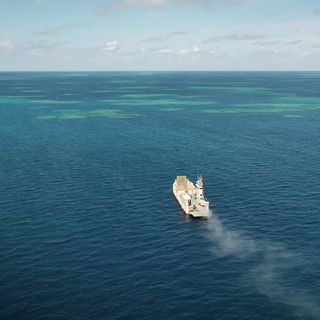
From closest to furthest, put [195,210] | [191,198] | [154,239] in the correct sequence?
[154,239]
[195,210]
[191,198]

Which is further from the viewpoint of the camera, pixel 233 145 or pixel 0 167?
pixel 233 145

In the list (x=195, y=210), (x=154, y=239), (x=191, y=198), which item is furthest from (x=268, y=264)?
(x=191, y=198)

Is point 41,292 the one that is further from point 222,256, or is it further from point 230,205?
point 230,205

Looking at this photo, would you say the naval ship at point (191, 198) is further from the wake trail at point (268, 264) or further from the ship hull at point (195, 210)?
the wake trail at point (268, 264)

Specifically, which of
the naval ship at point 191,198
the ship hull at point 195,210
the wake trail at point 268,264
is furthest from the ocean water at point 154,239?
the naval ship at point 191,198

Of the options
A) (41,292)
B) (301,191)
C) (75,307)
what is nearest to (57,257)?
(41,292)

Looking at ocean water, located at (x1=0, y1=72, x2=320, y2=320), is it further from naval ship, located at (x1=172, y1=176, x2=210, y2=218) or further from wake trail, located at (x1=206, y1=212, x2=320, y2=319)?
naval ship, located at (x1=172, y1=176, x2=210, y2=218)

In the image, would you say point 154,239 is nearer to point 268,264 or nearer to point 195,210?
point 195,210

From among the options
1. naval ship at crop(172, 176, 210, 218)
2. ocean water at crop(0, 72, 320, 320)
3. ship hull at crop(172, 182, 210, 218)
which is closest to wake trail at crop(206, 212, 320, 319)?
ocean water at crop(0, 72, 320, 320)
